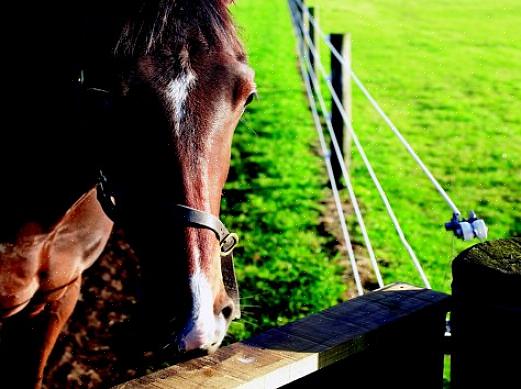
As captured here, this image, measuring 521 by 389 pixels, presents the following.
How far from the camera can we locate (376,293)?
1789 millimetres

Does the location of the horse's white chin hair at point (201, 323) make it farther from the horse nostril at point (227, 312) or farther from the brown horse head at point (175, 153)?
the horse nostril at point (227, 312)

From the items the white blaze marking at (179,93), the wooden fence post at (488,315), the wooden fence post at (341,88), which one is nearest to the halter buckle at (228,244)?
the white blaze marking at (179,93)

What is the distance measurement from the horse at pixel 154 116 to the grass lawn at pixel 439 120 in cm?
94

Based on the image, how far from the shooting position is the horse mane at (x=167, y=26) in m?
1.94

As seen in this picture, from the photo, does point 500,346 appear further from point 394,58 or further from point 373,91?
point 394,58

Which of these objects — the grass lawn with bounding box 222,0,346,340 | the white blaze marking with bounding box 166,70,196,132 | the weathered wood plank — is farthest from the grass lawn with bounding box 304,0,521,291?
the white blaze marking with bounding box 166,70,196,132

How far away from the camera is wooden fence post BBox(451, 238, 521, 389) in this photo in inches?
56.5

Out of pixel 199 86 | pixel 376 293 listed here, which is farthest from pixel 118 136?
pixel 376 293

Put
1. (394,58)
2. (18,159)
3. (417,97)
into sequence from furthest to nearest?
1. (394,58)
2. (417,97)
3. (18,159)

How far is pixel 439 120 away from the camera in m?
8.43

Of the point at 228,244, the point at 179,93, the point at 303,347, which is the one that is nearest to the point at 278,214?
the point at 228,244

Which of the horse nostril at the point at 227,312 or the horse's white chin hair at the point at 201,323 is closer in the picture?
the horse's white chin hair at the point at 201,323

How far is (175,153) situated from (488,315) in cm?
92

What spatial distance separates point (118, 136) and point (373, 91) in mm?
8605
